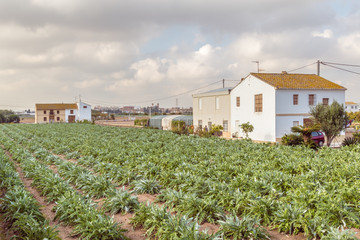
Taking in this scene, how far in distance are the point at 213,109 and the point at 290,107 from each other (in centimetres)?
1215

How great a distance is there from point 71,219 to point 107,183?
2.30 metres

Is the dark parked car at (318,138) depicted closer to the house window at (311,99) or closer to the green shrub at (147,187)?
the house window at (311,99)

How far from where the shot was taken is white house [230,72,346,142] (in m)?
29.0

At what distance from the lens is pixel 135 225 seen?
6453mm

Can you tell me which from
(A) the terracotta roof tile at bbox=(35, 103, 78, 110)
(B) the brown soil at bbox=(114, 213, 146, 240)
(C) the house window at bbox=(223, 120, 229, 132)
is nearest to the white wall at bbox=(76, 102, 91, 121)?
(A) the terracotta roof tile at bbox=(35, 103, 78, 110)

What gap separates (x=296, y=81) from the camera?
104ft

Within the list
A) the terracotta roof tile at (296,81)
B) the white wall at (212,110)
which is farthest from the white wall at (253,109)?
the white wall at (212,110)

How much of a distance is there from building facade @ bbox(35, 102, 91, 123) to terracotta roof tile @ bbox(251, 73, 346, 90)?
7167 cm

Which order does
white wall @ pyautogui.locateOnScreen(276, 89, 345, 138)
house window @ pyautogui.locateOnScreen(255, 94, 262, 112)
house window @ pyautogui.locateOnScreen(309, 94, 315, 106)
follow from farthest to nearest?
house window @ pyautogui.locateOnScreen(255, 94, 262, 112)
house window @ pyautogui.locateOnScreen(309, 94, 315, 106)
white wall @ pyautogui.locateOnScreen(276, 89, 345, 138)

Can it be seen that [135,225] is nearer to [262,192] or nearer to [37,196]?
[262,192]

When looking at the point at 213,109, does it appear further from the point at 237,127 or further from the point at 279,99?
the point at 279,99

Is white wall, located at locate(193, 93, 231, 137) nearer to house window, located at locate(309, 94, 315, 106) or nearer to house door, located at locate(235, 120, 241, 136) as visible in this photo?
house door, located at locate(235, 120, 241, 136)

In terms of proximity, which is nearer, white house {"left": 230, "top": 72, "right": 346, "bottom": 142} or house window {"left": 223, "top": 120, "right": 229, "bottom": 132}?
white house {"left": 230, "top": 72, "right": 346, "bottom": 142}

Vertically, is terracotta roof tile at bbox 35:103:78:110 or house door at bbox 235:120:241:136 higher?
terracotta roof tile at bbox 35:103:78:110
